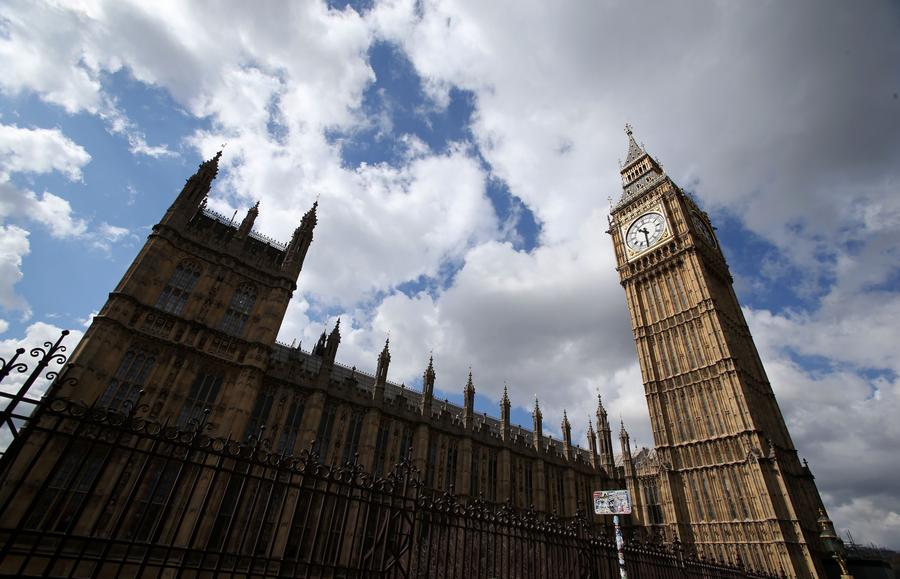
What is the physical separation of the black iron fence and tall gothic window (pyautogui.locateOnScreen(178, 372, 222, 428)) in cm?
306

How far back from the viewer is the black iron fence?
5730mm

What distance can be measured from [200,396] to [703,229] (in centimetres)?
5013

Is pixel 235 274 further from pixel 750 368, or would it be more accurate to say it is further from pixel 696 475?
pixel 750 368

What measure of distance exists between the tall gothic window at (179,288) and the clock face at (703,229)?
45.0 m

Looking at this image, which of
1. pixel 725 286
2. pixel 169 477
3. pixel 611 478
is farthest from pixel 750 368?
pixel 169 477

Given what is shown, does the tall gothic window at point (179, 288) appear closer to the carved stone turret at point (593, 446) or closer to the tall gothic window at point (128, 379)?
the tall gothic window at point (128, 379)

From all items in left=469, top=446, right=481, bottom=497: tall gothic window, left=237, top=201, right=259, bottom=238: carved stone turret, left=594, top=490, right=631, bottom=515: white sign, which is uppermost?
left=237, top=201, right=259, bottom=238: carved stone turret

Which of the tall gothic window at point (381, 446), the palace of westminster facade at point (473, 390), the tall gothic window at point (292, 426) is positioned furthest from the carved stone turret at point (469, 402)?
the tall gothic window at point (292, 426)

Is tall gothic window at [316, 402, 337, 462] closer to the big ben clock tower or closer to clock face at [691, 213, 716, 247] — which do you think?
the big ben clock tower

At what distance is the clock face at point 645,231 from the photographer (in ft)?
149

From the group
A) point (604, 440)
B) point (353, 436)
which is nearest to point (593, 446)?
point (604, 440)

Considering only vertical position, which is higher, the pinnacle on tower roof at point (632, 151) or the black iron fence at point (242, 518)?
the pinnacle on tower roof at point (632, 151)

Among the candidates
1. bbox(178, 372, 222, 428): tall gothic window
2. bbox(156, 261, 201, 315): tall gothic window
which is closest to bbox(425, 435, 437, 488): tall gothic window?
bbox(178, 372, 222, 428): tall gothic window

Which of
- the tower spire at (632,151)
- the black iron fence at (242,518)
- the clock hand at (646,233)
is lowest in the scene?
the black iron fence at (242,518)
